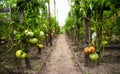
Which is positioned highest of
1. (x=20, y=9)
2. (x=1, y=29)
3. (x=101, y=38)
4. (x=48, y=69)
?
(x=20, y=9)

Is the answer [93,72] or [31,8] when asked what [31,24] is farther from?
[93,72]

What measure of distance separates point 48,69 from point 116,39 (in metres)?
7.14

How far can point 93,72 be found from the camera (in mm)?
8148

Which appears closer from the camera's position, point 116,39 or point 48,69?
point 48,69

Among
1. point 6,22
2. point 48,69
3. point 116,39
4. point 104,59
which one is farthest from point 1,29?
point 116,39

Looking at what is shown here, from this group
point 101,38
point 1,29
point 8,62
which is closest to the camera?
point 1,29

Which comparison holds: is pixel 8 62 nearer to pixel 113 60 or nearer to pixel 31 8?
pixel 31 8

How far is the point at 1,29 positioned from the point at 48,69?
11.2 ft

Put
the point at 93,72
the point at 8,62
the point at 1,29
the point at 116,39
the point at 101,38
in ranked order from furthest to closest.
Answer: the point at 116,39 < the point at 8,62 < the point at 101,38 < the point at 93,72 < the point at 1,29

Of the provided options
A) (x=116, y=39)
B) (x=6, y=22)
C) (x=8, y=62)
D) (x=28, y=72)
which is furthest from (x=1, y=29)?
(x=116, y=39)

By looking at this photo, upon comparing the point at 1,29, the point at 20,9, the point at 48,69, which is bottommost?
the point at 48,69

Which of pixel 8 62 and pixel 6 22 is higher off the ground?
pixel 6 22

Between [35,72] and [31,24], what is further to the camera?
[35,72]

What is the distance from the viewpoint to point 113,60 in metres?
10.1
